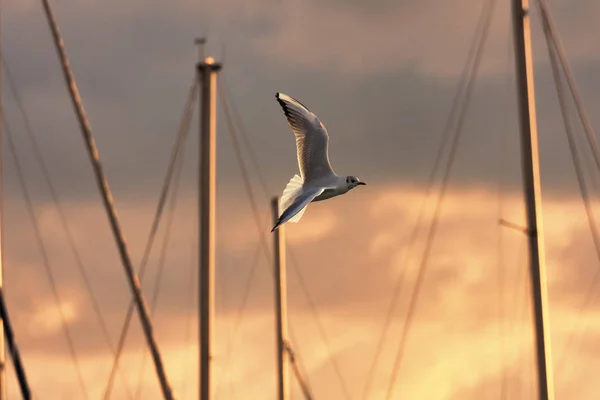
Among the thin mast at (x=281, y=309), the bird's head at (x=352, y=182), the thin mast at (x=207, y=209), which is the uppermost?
the bird's head at (x=352, y=182)

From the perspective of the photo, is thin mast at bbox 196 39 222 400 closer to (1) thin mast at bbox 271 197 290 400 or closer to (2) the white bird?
(1) thin mast at bbox 271 197 290 400

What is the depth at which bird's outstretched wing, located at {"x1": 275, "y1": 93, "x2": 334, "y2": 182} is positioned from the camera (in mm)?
30562

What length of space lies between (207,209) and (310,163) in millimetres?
19309

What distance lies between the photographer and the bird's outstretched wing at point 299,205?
27.1 meters

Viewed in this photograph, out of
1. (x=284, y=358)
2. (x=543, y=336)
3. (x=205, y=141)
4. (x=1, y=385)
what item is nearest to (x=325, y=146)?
(x=543, y=336)

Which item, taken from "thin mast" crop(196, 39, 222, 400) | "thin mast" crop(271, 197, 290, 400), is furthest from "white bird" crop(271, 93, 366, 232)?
"thin mast" crop(271, 197, 290, 400)

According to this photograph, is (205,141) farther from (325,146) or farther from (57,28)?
(325,146)

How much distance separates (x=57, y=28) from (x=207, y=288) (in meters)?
8.31

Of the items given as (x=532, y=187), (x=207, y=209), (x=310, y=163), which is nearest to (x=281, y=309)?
(x=207, y=209)

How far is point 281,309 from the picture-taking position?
59281 mm

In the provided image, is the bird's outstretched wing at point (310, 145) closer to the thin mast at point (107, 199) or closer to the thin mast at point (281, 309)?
the thin mast at point (107, 199)

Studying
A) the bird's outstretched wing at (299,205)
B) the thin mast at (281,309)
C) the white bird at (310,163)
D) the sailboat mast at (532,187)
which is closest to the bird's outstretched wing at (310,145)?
the white bird at (310,163)

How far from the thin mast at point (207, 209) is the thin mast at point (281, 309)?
6497mm

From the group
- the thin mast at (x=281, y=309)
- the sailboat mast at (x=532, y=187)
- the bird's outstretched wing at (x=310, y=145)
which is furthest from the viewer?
the thin mast at (x=281, y=309)
